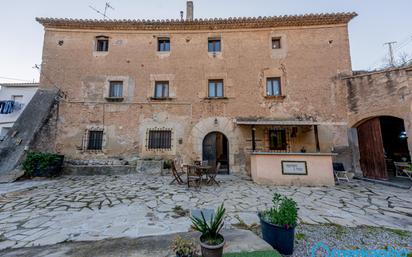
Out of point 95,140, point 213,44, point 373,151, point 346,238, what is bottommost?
point 346,238

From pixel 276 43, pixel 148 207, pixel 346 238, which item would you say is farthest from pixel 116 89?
pixel 346 238

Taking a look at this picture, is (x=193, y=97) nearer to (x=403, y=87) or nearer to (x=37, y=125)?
(x=37, y=125)

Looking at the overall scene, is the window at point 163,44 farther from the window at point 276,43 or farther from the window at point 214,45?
the window at point 276,43

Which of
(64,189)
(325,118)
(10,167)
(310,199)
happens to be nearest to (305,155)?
(310,199)

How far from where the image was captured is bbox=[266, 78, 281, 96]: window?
30.2 ft

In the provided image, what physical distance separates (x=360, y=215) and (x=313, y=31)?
9.31 m

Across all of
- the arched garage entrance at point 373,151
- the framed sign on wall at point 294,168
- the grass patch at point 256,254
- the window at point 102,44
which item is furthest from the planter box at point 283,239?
the window at point 102,44

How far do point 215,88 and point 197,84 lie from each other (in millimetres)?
1003

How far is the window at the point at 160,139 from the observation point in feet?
29.5

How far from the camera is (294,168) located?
6246 mm

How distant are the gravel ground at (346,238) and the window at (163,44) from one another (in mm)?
9634

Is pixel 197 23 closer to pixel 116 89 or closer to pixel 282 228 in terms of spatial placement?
pixel 116 89

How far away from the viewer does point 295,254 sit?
90.0 inches

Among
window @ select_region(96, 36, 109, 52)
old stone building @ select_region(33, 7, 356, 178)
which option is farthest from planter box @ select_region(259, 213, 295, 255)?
window @ select_region(96, 36, 109, 52)
